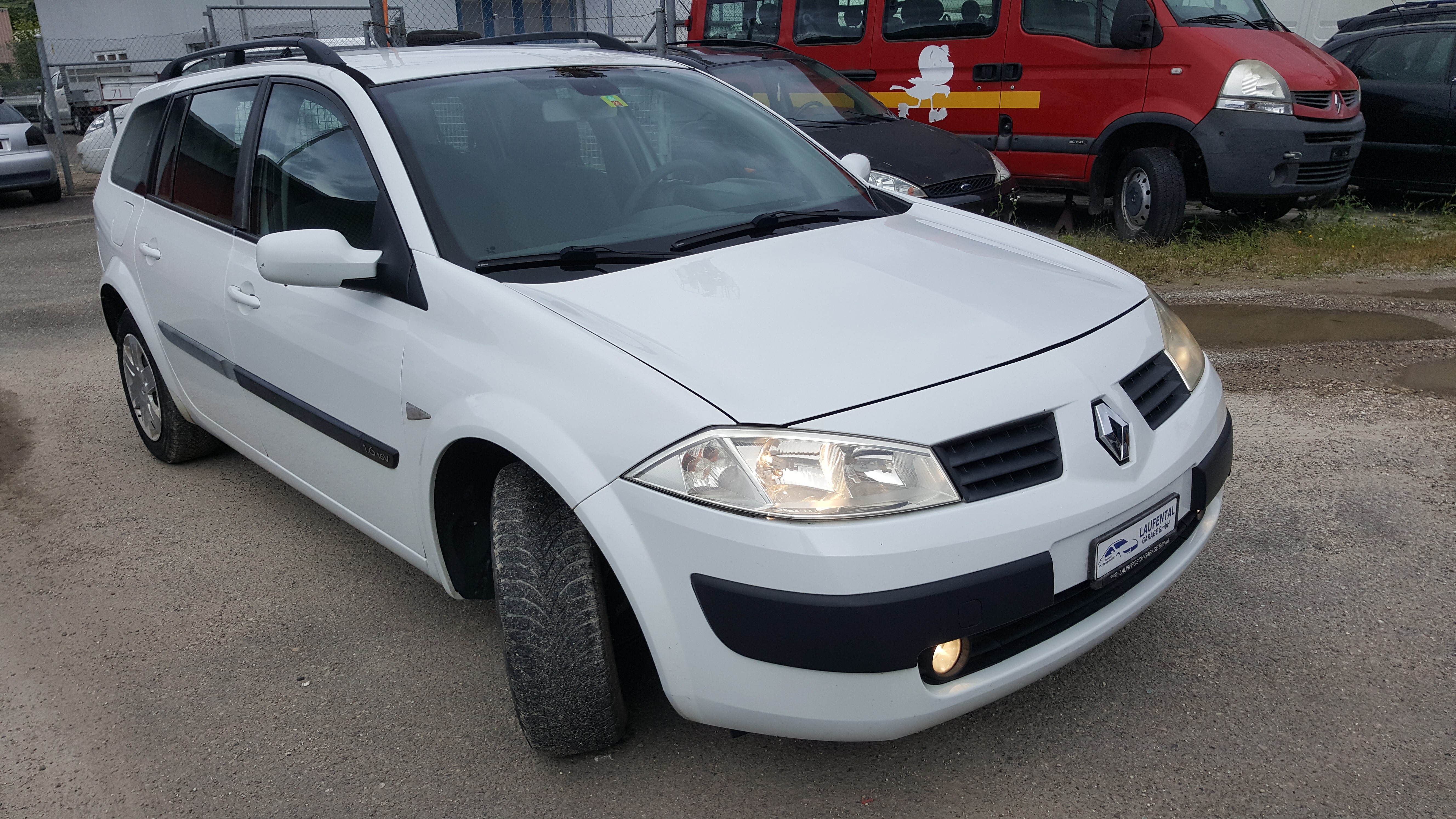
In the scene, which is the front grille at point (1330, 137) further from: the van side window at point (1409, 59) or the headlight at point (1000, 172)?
the headlight at point (1000, 172)

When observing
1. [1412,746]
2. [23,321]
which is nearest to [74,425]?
[23,321]

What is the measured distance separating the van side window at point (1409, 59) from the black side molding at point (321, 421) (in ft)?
28.8

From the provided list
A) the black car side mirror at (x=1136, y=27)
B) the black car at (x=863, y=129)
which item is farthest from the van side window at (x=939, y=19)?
the black car side mirror at (x=1136, y=27)

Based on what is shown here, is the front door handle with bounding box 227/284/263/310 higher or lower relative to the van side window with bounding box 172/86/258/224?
lower

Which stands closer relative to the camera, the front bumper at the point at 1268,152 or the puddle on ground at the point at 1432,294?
the puddle on ground at the point at 1432,294

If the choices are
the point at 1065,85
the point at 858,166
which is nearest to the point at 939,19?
the point at 1065,85

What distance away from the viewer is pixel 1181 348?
2730 mm

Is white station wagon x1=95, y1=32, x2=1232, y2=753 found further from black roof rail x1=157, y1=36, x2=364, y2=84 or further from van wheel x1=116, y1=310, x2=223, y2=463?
van wheel x1=116, y1=310, x2=223, y2=463

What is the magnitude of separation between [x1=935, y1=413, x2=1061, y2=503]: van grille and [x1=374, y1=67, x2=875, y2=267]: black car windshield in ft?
3.43

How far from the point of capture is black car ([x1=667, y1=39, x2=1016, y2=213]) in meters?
7.34

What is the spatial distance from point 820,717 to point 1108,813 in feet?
2.27

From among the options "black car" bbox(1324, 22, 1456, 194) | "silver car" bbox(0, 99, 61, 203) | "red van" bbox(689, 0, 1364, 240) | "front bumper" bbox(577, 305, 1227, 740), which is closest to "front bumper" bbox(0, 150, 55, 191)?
"silver car" bbox(0, 99, 61, 203)

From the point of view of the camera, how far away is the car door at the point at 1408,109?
854 centimetres

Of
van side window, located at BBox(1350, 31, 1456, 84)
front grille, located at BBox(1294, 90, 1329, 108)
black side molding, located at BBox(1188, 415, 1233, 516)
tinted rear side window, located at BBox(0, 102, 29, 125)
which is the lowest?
black side molding, located at BBox(1188, 415, 1233, 516)
